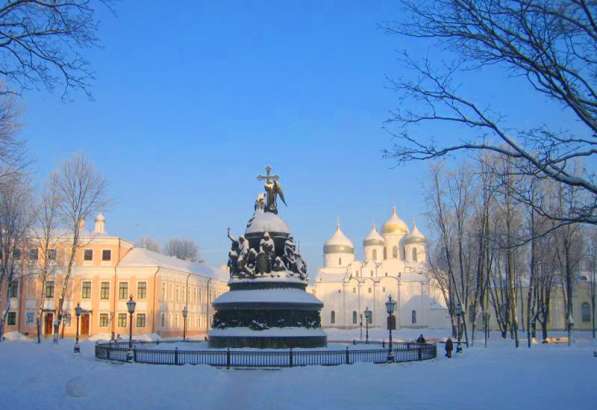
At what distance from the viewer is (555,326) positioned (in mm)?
79500

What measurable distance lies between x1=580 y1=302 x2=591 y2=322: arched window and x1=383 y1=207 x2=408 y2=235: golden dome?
104 ft

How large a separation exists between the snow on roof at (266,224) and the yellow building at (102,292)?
95.1 ft

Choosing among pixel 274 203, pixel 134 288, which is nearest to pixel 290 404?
pixel 274 203

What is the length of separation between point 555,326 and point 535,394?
67.9 meters

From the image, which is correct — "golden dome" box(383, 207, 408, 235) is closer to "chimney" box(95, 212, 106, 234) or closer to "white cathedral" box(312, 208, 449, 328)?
"white cathedral" box(312, 208, 449, 328)

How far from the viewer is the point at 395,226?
106m

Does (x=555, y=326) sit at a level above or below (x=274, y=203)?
below

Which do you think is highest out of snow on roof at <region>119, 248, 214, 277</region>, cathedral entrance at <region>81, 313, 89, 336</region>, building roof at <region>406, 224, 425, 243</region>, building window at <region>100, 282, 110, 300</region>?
building roof at <region>406, 224, 425, 243</region>

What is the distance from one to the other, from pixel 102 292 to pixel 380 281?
48502 millimetres

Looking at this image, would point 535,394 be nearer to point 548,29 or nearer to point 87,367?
point 548,29

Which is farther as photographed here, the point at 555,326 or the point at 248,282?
the point at 555,326

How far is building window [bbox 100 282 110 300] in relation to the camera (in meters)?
58.5

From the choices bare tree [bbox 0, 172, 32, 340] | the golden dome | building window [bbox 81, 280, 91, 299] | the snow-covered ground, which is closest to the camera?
the snow-covered ground

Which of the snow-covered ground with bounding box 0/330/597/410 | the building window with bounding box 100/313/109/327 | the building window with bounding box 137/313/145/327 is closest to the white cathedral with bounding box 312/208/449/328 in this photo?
the building window with bounding box 137/313/145/327
